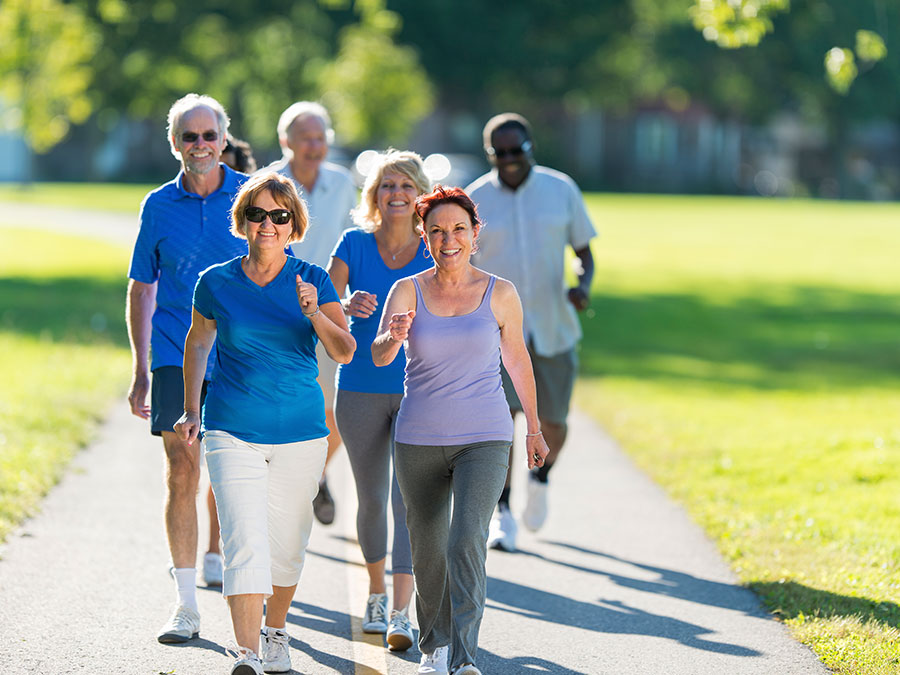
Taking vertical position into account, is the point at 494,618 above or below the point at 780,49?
below

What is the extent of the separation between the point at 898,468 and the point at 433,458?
20.6 feet

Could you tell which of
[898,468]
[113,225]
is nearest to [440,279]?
[898,468]

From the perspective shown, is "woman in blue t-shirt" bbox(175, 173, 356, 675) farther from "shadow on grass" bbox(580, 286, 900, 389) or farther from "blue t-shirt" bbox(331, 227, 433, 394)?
"shadow on grass" bbox(580, 286, 900, 389)

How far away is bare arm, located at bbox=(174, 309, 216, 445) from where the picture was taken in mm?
5348

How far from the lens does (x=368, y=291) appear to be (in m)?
6.19

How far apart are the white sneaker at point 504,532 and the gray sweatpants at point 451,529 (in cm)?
244

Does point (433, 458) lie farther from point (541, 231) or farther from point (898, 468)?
point (898, 468)

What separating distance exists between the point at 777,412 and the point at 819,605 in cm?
703

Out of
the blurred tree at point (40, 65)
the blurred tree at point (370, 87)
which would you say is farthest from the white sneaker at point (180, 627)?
the blurred tree at point (370, 87)

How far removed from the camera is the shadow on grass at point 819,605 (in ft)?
21.4

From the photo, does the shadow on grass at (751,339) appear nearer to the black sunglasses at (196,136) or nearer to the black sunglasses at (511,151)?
the black sunglasses at (511,151)

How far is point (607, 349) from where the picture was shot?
61.3 ft

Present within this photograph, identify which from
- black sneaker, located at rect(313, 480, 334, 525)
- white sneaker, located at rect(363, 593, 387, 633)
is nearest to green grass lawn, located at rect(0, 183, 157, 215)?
black sneaker, located at rect(313, 480, 334, 525)

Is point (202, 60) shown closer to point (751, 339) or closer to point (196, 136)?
point (751, 339)
